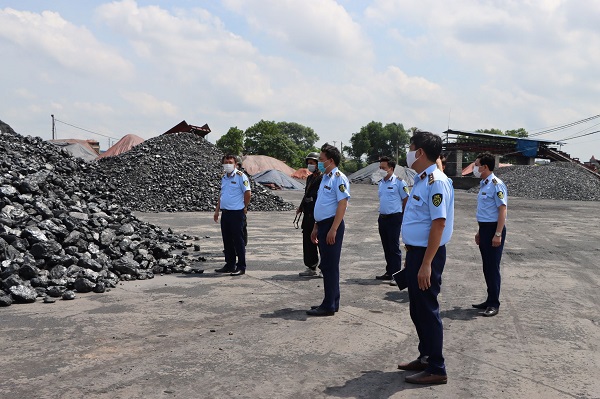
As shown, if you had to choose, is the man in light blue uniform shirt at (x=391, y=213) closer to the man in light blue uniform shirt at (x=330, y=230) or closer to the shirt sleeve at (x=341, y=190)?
the man in light blue uniform shirt at (x=330, y=230)

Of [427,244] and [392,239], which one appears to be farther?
[392,239]

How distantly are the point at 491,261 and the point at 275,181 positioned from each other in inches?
1580

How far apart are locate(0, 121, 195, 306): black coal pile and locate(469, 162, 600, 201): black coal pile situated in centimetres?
3736

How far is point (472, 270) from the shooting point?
10.1 meters

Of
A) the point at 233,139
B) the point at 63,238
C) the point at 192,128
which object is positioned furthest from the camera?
the point at 233,139

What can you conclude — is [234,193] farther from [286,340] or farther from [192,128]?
[192,128]

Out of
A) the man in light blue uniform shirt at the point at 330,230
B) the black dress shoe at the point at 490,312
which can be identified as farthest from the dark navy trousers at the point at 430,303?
the black dress shoe at the point at 490,312

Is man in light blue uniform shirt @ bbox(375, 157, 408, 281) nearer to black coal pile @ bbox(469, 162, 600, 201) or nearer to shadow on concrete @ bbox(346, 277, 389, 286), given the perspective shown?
shadow on concrete @ bbox(346, 277, 389, 286)

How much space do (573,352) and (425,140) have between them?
8.82 ft

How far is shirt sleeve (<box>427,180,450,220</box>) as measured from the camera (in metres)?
4.27

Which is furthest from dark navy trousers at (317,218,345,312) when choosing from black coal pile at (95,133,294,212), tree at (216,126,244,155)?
tree at (216,126,244,155)

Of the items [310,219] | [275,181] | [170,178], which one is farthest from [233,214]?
[275,181]

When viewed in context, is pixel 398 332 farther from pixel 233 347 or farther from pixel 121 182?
pixel 121 182

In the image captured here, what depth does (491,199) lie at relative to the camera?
6.91 meters
